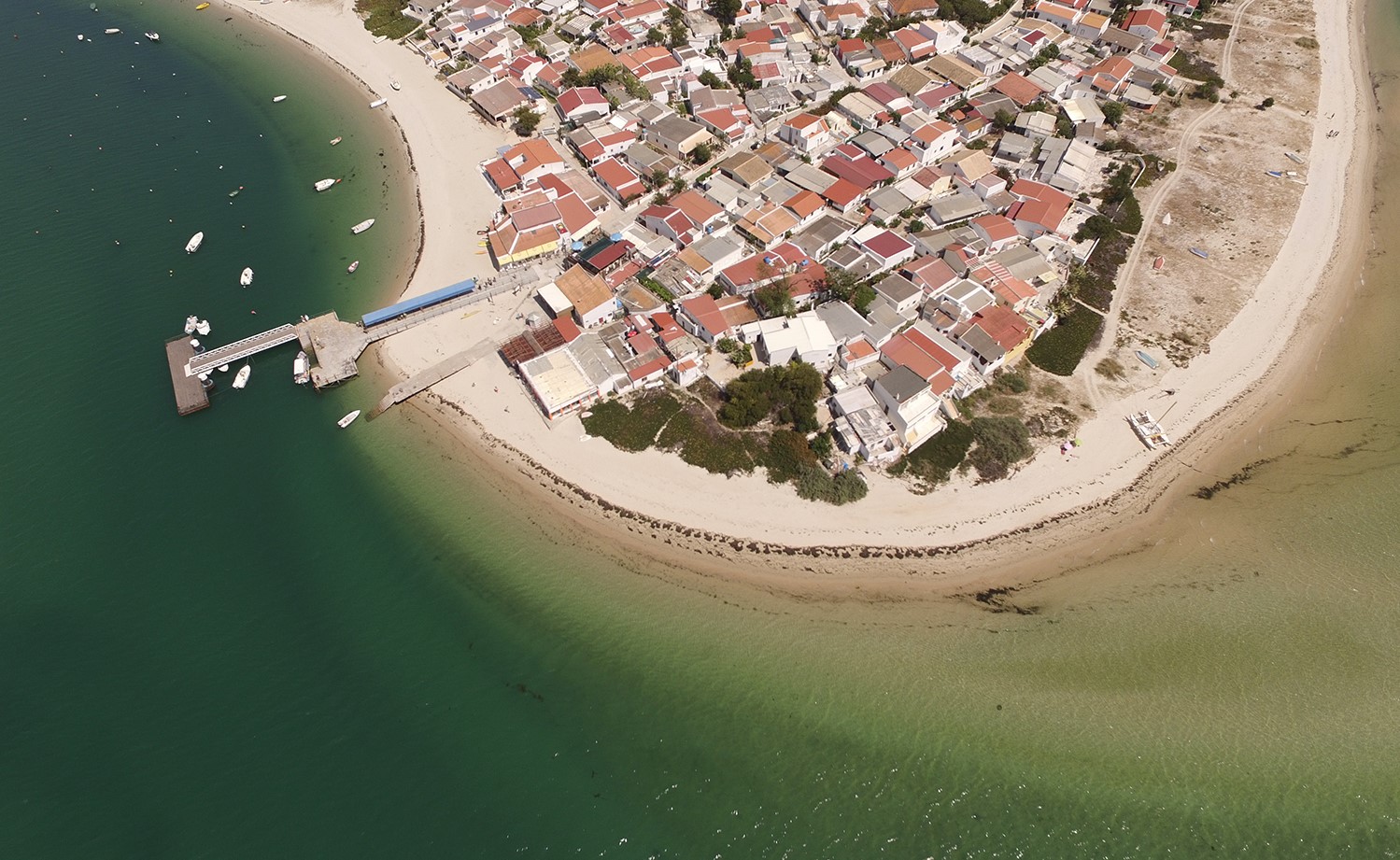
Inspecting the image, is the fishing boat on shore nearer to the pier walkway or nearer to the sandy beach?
the sandy beach

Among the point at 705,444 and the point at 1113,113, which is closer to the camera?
the point at 705,444

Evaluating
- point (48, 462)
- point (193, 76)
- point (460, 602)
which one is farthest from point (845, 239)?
point (193, 76)

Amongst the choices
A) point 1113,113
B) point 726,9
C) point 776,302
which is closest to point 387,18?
point 726,9

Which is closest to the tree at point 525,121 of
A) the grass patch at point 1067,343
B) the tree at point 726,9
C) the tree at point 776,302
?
the tree at point 726,9

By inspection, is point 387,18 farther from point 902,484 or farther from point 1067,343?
point 1067,343

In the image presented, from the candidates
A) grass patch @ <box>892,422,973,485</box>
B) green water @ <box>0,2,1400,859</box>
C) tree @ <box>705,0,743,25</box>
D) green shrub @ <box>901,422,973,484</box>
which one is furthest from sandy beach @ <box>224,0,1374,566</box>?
tree @ <box>705,0,743,25</box>

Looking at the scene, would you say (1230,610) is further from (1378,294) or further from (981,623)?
(1378,294)
